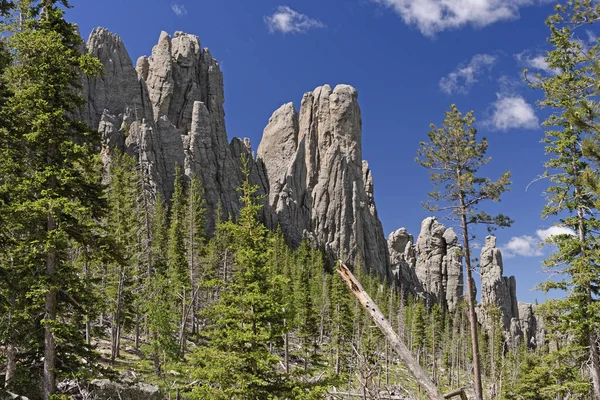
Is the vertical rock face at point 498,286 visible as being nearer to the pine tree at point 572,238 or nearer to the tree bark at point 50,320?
the pine tree at point 572,238

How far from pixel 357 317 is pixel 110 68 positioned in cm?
7233

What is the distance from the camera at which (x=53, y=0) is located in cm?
1455

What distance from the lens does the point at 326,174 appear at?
125188mm

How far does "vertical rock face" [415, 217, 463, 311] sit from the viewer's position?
126938 millimetres

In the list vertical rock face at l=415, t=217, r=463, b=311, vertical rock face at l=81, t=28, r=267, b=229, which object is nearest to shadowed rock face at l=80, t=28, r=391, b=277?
vertical rock face at l=81, t=28, r=267, b=229

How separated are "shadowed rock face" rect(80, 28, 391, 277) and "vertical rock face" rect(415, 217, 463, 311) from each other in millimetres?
16082

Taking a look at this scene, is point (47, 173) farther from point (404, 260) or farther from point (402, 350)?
point (404, 260)

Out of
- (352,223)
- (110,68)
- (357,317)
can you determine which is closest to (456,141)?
(357,317)

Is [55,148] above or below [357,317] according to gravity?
above

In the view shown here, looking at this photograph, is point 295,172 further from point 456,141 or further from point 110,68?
point 456,141

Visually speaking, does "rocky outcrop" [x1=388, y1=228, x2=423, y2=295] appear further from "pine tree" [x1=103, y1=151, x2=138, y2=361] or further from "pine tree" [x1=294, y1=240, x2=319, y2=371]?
"pine tree" [x1=103, y1=151, x2=138, y2=361]

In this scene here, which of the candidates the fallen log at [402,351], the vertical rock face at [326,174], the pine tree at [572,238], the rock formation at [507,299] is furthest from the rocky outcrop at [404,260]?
the fallen log at [402,351]

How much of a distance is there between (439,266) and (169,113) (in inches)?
3439

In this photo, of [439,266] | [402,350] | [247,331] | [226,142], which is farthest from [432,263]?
[402,350]
